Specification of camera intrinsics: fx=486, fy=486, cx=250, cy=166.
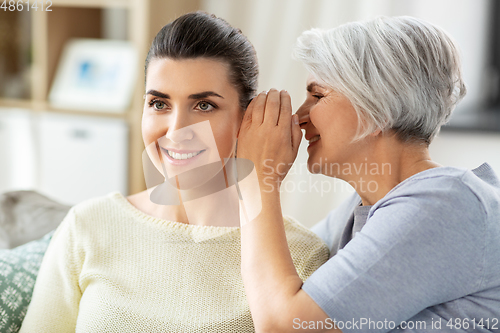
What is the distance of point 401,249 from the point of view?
2.84 feet

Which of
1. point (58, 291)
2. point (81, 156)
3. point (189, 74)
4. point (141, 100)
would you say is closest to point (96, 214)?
point (58, 291)

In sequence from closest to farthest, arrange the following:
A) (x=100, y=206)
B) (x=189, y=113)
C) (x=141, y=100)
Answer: (x=189, y=113) → (x=100, y=206) → (x=141, y=100)

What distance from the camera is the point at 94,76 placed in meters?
2.84

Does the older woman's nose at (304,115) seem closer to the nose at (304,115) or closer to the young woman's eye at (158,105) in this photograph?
the nose at (304,115)

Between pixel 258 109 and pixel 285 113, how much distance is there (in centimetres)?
6

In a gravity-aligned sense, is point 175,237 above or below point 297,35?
below

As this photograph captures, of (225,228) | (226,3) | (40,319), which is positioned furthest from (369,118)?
(226,3)

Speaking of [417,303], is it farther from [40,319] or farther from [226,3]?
[226,3]

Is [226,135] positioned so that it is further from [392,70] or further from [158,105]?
[392,70]

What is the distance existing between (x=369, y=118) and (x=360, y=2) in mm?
1678

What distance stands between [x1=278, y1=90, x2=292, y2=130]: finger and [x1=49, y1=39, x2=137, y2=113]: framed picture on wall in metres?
1.79

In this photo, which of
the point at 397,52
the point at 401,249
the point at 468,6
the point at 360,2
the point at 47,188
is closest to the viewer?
the point at 401,249

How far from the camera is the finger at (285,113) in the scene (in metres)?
1.11

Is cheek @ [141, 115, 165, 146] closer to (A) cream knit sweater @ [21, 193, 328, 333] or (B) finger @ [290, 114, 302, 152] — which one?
(A) cream knit sweater @ [21, 193, 328, 333]
